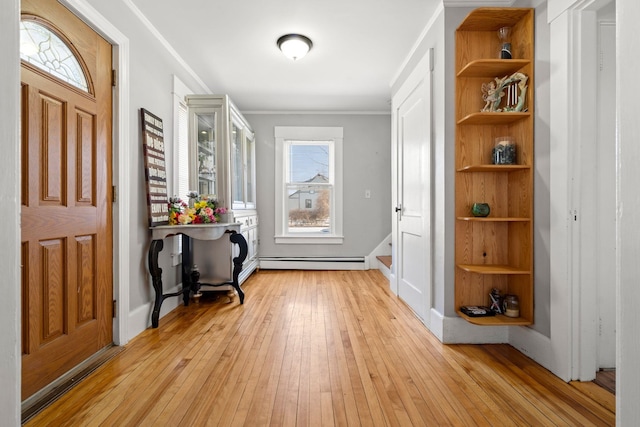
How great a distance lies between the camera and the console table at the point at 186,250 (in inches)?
102

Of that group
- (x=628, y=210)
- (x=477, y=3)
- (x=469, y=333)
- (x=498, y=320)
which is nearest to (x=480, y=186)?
(x=498, y=320)

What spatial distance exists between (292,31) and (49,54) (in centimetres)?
172

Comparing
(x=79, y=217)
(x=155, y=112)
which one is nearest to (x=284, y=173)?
(x=155, y=112)

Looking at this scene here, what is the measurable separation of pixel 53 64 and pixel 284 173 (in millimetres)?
Answer: 3501

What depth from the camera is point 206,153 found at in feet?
11.6

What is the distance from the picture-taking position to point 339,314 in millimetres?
2920

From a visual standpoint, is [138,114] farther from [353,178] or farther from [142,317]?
[353,178]

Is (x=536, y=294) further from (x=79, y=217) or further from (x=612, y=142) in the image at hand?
(x=79, y=217)

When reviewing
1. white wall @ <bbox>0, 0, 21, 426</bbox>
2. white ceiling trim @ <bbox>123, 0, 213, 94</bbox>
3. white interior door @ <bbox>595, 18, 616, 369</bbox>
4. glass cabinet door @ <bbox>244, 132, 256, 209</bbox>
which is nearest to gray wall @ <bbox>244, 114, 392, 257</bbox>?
glass cabinet door @ <bbox>244, 132, 256, 209</bbox>

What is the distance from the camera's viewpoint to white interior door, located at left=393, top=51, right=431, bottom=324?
2641mm

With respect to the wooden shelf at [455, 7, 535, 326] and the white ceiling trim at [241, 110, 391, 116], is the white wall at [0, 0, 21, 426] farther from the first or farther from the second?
the white ceiling trim at [241, 110, 391, 116]

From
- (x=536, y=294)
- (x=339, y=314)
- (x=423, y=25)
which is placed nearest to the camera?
(x=536, y=294)

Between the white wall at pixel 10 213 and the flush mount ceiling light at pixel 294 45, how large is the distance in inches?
105

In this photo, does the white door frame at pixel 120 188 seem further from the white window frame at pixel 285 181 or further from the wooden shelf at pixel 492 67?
the white window frame at pixel 285 181
